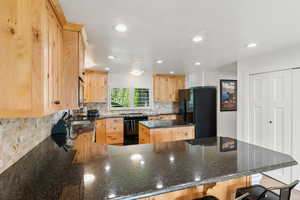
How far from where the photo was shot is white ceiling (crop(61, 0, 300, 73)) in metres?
1.35

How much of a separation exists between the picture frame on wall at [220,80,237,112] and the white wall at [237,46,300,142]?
4.66ft

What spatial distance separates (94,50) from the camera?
103 inches

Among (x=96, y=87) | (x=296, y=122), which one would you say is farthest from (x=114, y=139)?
(x=296, y=122)

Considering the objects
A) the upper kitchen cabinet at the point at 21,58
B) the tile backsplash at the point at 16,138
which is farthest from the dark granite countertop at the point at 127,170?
the upper kitchen cabinet at the point at 21,58

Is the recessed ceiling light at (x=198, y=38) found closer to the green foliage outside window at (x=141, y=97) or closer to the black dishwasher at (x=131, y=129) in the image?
the black dishwasher at (x=131, y=129)

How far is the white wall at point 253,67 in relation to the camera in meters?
2.53

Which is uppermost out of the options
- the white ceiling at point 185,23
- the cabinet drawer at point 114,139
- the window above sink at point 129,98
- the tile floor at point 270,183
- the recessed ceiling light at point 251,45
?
the recessed ceiling light at point 251,45

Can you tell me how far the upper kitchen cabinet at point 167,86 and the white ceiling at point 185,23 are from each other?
2775 millimetres

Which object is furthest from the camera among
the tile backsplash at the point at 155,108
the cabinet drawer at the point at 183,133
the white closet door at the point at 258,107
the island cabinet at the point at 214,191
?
the tile backsplash at the point at 155,108

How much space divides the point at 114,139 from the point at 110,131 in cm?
28

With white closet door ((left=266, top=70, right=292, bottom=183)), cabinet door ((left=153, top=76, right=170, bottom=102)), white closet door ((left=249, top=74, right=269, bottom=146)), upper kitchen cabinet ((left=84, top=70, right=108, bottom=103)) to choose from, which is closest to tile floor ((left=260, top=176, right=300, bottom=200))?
white closet door ((left=266, top=70, right=292, bottom=183))

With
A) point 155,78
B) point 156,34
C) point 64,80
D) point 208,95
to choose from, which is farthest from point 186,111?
point 64,80

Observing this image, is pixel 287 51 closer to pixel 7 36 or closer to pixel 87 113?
pixel 7 36

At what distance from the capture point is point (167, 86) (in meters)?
5.50
